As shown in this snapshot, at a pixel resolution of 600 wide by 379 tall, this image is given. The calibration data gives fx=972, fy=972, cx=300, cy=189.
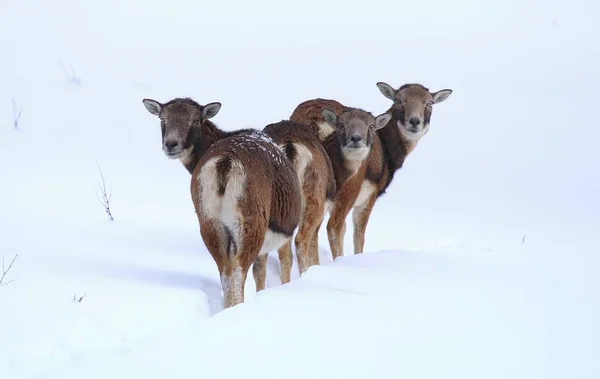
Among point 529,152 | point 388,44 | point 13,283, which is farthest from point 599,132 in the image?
point 13,283

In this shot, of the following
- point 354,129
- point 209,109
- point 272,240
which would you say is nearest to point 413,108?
point 354,129

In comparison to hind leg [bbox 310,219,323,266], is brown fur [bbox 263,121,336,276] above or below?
above

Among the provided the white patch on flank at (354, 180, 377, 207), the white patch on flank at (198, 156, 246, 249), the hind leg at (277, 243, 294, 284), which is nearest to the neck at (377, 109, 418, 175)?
the white patch on flank at (354, 180, 377, 207)

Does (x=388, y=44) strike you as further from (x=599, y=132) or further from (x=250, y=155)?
(x=250, y=155)

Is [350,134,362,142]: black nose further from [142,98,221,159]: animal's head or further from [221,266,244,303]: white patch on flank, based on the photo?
[221,266,244,303]: white patch on flank

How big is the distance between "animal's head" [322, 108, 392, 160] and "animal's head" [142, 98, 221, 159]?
4.92 ft

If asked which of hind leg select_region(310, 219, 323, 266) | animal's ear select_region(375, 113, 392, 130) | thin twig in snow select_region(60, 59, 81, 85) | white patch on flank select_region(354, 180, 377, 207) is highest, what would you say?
thin twig in snow select_region(60, 59, 81, 85)

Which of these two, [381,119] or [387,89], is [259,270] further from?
[387,89]

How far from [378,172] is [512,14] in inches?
→ 569

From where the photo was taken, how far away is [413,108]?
1165 centimetres

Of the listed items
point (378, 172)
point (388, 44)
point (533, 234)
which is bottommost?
point (533, 234)

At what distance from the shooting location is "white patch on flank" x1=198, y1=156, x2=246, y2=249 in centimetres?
749

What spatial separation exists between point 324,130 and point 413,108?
1.26 meters

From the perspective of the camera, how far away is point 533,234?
42.7 feet
